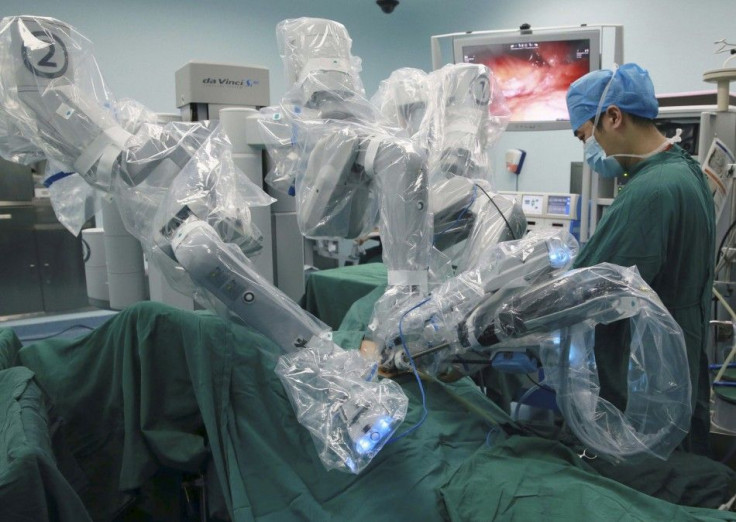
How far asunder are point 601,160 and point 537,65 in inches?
54.6

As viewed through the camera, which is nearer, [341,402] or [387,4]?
[341,402]

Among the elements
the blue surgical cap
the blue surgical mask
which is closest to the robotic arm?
the blue surgical cap

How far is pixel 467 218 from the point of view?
1515 millimetres

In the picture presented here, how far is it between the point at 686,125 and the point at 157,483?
2.76 m

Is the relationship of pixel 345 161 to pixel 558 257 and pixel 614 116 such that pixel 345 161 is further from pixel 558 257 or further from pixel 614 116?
pixel 614 116

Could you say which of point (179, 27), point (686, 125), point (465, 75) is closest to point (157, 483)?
point (465, 75)

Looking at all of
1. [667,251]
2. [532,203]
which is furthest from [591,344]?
[532,203]

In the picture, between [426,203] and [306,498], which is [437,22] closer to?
[426,203]

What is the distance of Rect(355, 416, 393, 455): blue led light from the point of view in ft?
3.31

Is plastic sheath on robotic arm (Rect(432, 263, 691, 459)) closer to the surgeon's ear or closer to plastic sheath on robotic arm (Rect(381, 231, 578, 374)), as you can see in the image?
plastic sheath on robotic arm (Rect(381, 231, 578, 374))

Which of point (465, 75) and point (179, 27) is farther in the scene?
point (179, 27)

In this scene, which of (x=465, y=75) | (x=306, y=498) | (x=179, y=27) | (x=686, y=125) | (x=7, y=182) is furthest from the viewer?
(x=179, y=27)

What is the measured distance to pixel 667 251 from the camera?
1.57 metres

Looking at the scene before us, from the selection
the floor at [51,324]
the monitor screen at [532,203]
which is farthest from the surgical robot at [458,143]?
the floor at [51,324]
